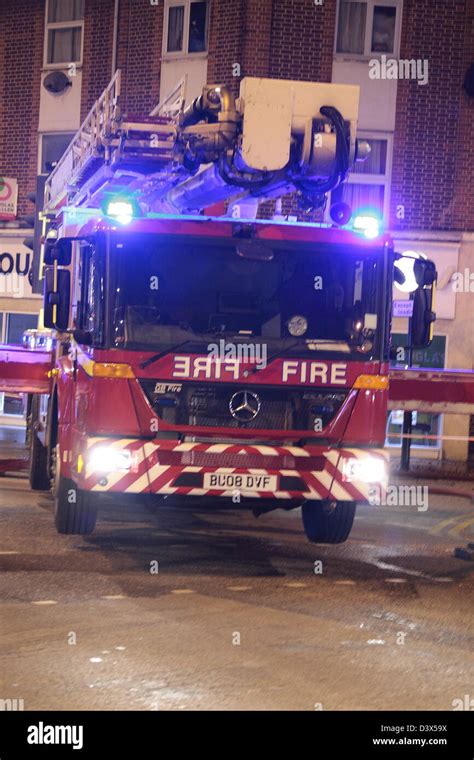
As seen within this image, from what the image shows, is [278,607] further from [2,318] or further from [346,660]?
[2,318]

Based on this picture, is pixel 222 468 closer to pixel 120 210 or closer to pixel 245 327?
pixel 245 327

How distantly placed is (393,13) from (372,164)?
286cm

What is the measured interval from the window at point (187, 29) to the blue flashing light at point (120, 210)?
49.4ft

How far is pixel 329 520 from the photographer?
11398 millimetres

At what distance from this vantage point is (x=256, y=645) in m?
7.66

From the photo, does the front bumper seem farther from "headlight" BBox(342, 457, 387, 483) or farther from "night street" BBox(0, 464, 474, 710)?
"night street" BBox(0, 464, 474, 710)

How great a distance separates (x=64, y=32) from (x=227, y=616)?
66.8ft

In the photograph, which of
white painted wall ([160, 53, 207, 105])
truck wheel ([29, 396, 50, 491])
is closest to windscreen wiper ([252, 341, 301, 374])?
truck wheel ([29, 396, 50, 491])

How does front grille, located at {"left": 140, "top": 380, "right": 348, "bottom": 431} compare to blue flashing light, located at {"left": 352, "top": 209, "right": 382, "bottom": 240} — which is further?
blue flashing light, located at {"left": 352, "top": 209, "right": 382, "bottom": 240}

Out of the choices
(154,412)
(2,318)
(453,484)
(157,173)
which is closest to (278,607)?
(154,412)

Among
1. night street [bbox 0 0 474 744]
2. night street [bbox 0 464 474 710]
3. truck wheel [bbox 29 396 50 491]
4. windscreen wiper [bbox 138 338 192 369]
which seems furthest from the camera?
truck wheel [bbox 29 396 50 491]

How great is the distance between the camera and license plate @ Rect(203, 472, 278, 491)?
33.3 ft

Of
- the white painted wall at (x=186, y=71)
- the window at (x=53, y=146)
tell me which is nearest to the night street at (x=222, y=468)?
the white painted wall at (x=186, y=71)

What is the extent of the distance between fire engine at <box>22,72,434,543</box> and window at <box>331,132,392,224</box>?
1368 cm
